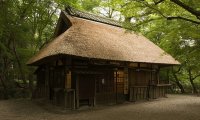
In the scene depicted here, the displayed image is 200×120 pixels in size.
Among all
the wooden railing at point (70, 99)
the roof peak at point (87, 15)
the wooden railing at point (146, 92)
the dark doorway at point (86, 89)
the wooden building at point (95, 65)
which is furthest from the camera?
the roof peak at point (87, 15)

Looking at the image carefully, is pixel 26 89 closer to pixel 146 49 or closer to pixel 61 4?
pixel 61 4

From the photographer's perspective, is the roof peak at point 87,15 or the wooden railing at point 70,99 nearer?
the wooden railing at point 70,99

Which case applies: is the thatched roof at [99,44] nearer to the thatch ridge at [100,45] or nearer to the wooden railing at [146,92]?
the thatch ridge at [100,45]

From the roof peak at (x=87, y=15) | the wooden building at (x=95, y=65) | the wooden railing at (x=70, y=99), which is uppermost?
the roof peak at (x=87, y=15)

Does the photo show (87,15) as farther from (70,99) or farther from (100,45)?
(70,99)

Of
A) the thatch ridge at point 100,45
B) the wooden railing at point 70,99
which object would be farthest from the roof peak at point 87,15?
the wooden railing at point 70,99

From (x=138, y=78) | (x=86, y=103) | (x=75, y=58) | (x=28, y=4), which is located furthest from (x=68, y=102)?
(x=28, y=4)

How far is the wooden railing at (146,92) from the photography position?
18850 mm

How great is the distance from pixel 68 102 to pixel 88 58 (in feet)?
9.35

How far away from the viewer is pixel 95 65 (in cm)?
1586

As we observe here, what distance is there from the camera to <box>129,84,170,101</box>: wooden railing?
742 inches

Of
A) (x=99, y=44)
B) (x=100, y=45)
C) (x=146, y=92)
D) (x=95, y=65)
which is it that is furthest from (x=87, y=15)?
(x=146, y=92)

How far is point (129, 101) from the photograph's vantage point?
18.6 metres

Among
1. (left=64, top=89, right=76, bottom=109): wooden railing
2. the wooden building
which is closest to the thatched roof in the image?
the wooden building
